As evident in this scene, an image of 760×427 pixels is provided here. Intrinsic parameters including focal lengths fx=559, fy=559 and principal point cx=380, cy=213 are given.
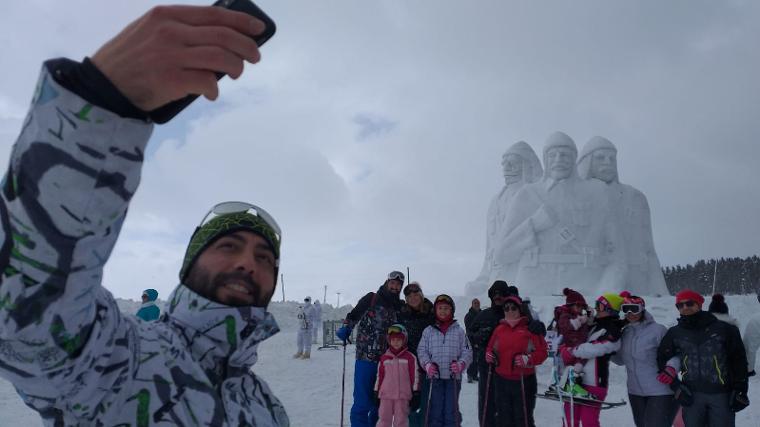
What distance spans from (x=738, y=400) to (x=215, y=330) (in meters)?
5.22

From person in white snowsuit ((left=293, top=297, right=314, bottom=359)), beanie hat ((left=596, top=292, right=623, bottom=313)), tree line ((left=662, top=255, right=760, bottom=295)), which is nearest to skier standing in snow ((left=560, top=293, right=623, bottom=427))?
beanie hat ((left=596, top=292, right=623, bottom=313))

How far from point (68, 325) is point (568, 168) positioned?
1892 centimetres

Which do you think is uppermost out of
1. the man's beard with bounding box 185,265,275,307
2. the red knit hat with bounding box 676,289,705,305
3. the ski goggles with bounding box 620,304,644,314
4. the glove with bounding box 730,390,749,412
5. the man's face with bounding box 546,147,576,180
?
the man's face with bounding box 546,147,576,180

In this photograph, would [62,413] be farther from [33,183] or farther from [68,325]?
[33,183]

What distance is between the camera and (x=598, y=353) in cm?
580

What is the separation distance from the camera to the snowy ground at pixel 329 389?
754cm

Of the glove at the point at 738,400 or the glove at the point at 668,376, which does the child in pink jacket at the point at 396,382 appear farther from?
the glove at the point at 738,400

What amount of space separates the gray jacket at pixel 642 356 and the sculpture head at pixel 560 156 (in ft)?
42.7

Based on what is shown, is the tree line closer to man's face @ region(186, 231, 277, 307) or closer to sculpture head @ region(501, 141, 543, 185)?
sculpture head @ region(501, 141, 543, 185)

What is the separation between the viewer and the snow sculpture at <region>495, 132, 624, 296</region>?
17.4 m

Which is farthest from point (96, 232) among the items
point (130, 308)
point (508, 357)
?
point (130, 308)

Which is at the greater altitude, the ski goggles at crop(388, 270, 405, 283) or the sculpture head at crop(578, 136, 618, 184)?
the sculpture head at crop(578, 136, 618, 184)

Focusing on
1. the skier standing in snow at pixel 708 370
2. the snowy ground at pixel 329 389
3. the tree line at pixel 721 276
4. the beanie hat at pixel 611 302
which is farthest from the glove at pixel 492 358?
the tree line at pixel 721 276

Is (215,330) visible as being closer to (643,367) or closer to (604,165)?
(643,367)
